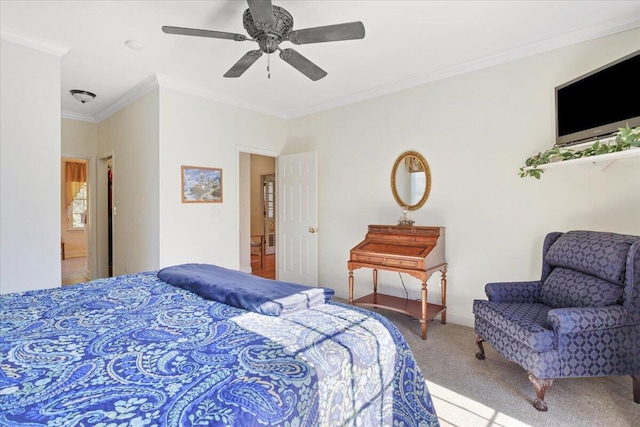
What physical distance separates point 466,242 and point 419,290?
77 cm

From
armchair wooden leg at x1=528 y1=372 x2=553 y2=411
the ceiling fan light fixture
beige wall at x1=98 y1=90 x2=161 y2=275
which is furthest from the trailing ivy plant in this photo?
the ceiling fan light fixture

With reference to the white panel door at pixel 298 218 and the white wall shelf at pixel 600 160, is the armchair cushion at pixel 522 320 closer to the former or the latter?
the white wall shelf at pixel 600 160

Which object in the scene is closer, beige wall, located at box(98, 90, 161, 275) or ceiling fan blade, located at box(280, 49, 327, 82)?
ceiling fan blade, located at box(280, 49, 327, 82)

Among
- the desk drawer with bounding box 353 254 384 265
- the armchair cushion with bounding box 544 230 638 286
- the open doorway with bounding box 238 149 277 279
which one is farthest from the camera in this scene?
the open doorway with bounding box 238 149 277 279

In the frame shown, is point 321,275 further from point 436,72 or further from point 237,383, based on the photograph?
point 237,383

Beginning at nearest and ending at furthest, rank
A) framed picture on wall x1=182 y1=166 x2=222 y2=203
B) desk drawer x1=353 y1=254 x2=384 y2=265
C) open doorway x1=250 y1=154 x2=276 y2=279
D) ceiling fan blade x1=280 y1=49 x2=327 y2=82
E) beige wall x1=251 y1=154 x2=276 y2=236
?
ceiling fan blade x1=280 y1=49 x2=327 y2=82 → desk drawer x1=353 y1=254 x2=384 y2=265 → framed picture on wall x1=182 y1=166 x2=222 y2=203 → open doorway x1=250 y1=154 x2=276 y2=279 → beige wall x1=251 y1=154 x2=276 y2=236

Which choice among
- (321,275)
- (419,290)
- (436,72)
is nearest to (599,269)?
(419,290)

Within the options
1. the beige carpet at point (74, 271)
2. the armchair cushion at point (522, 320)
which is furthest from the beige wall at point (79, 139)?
the armchair cushion at point (522, 320)

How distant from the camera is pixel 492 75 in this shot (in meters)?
3.23

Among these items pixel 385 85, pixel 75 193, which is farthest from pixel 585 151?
pixel 75 193

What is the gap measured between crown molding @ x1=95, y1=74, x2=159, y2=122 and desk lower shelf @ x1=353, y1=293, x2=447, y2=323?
337cm

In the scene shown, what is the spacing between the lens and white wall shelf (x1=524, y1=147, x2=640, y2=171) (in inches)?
82.7

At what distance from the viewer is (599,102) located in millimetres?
2426

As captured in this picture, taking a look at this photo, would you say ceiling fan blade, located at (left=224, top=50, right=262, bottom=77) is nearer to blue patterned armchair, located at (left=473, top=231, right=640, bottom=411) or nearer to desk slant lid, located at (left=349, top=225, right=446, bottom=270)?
desk slant lid, located at (left=349, top=225, right=446, bottom=270)
